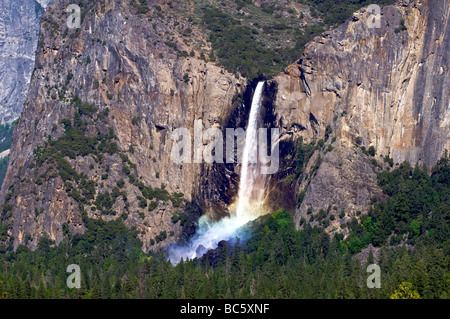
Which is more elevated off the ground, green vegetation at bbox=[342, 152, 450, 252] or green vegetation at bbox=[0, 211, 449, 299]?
green vegetation at bbox=[342, 152, 450, 252]

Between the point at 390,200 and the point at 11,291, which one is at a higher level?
the point at 390,200

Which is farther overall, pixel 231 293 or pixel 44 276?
pixel 44 276

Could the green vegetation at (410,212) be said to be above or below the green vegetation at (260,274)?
above

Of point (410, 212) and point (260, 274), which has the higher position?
point (410, 212)

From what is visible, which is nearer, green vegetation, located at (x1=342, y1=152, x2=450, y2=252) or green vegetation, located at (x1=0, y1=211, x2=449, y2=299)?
green vegetation, located at (x1=0, y1=211, x2=449, y2=299)

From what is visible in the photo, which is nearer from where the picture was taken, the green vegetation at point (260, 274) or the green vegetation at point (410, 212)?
the green vegetation at point (260, 274)

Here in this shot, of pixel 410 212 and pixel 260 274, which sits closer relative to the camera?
pixel 260 274
